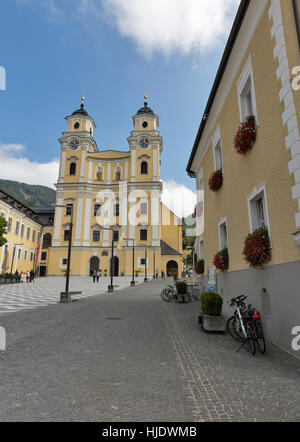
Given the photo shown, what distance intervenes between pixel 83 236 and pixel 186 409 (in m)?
50.6

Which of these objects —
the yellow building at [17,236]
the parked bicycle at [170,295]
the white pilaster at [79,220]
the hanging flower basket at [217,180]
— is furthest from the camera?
the white pilaster at [79,220]

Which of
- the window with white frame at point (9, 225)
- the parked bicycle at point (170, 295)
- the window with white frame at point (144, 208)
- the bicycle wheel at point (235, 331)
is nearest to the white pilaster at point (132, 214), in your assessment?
the window with white frame at point (144, 208)

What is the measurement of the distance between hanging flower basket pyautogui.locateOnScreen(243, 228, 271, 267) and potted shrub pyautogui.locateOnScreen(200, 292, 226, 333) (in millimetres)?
1509

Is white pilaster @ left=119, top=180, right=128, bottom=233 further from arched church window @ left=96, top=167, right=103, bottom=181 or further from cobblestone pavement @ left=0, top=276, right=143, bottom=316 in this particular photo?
cobblestone pavement @ left=0, top=276, right=143, bottom=316

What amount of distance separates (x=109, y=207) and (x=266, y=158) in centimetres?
4809

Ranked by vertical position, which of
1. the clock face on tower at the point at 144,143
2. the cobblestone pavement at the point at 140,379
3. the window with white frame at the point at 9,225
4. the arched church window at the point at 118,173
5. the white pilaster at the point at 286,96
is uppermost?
the clock face on tower at the point at 144,143

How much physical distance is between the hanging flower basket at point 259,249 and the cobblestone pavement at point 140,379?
6.55ft

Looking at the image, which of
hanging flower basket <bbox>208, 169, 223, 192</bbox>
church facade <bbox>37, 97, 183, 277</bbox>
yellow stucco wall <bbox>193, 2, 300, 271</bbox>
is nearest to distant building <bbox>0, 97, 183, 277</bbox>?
church facade <bbox>37, 97, 183, 277</bbox>

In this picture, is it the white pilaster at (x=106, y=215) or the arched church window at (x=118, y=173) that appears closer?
the white pilaster at (x=106, y=215)

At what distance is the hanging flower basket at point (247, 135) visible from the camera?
7.32m

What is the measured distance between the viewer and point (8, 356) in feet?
16.8

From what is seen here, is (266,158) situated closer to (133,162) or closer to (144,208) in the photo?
(144,208)

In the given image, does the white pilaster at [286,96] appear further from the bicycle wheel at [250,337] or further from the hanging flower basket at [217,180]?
the hanging flower basket at [217,180]
